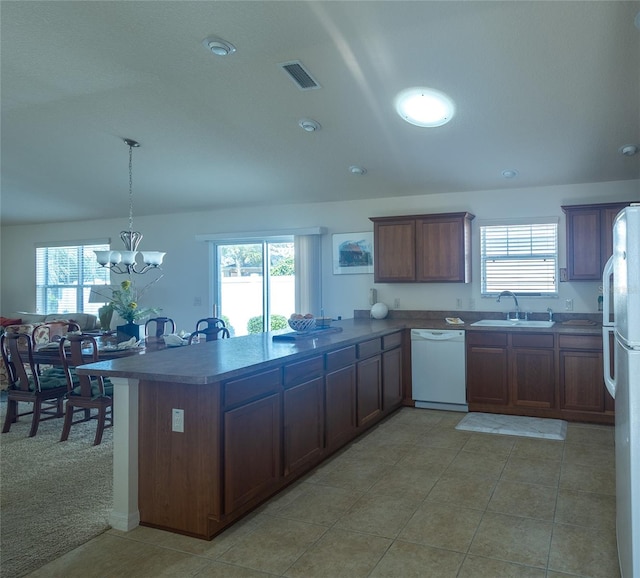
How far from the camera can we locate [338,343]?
11.7 ft

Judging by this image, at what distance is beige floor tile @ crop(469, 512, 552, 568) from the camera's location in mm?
2285

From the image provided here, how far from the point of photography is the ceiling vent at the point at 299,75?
11.5 feet

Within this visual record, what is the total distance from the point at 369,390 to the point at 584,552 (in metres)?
2.10

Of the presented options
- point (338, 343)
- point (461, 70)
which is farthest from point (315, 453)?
point (461, 70)

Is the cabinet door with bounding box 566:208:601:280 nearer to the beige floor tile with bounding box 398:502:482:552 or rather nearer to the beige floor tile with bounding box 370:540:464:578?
the beige floor tile with bounding box 398:502:482:552

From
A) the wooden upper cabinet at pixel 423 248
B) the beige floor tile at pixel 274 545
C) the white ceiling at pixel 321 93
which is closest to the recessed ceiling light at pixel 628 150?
the white ceiling at pixel 321 93

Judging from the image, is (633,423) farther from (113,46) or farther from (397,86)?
(113,46)

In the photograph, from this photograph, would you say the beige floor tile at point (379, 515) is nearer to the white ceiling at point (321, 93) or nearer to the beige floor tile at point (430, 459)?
the beige floor tile at point (430, 459)

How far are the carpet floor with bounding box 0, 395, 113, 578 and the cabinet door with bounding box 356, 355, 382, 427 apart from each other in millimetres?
1897

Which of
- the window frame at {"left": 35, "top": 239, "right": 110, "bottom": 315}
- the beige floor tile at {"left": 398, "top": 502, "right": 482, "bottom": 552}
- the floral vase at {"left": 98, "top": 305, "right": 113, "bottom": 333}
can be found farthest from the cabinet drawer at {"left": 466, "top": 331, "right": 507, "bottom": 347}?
the window frame at {"left": 35, "top": 239, "right": 110, "bottom": 315}

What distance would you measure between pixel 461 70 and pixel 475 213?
2.28 metres

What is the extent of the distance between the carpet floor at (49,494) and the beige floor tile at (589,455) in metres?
3.09

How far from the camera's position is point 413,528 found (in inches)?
101

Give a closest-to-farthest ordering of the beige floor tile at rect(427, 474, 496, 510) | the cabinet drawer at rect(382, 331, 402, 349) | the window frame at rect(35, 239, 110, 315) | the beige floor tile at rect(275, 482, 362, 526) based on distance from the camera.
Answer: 1. the beige floor tile at rect(275, 482, 362, 526)
2. the beige floor tile at rect(427, 474, 496, 510)
3. the cabinet drawer at rect(382, 331, 402, 349)
4. the window frame at rect(35, 239, 110, 315)
